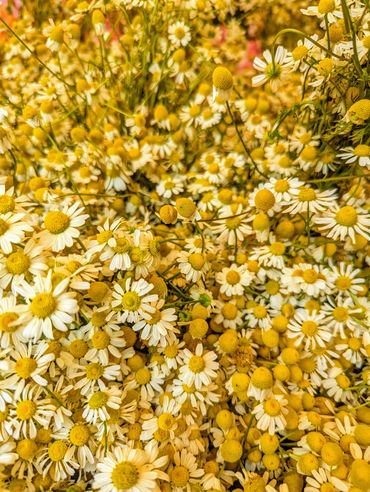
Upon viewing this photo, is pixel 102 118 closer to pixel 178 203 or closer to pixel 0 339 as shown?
pixel 178 203

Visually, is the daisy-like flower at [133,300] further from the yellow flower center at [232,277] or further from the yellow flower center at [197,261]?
the yellow flower center at [232,277]

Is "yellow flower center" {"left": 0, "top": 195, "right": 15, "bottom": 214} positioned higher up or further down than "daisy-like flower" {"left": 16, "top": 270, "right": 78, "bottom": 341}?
higher up

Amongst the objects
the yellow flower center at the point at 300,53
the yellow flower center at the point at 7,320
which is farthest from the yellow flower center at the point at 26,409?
the yellow flower center at the point at 300,53

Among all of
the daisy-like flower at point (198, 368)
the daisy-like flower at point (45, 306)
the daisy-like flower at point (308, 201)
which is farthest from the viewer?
the daisy-like flower at point (308, 201)

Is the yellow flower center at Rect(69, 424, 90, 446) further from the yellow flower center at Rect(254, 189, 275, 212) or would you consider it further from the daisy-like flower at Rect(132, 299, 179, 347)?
the yellow flower center at Rect(254, 189, 275, 212)

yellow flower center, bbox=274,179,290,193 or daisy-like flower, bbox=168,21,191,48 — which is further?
daisy-like flower, bbox=168,21,191,48

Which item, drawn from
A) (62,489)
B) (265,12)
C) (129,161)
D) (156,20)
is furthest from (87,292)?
(265,12)

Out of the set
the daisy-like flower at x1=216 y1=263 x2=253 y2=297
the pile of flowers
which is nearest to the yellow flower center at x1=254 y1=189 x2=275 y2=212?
the pile of flowers
